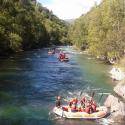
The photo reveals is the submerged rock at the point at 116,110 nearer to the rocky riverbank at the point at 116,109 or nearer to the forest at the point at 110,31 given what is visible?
the rocky riverbank at the point at 116,109

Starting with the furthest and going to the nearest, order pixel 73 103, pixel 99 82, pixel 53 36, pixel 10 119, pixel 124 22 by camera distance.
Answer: pixel 53 36 < pixel 124 22 < pixel 99 82 < pixel 73 103 < pixel 10 119

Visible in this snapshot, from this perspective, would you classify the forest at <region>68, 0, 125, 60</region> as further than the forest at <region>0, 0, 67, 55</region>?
No

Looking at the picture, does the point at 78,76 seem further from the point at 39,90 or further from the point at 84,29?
the point at 84,29

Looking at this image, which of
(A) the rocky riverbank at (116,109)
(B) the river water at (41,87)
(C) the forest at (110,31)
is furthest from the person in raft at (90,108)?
(C) the forest at (110,31)

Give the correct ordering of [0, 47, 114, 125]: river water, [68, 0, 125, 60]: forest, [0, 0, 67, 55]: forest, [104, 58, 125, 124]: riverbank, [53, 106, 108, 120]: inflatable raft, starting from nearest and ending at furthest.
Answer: [0, 47, 114, 125]: river water, [53, 106, 108, 120]: inflatable raft, [104, 58, 125, 124]: riverbank, [68, 0, 125, 60]: forest, [0, 0, 67, 55]: forest

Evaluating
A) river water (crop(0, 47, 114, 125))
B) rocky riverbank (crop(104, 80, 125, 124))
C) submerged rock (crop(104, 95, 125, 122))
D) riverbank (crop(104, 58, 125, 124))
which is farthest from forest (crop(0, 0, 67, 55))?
submerged rock (crop(104, 95, 125, 122))

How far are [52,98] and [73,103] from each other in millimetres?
5693

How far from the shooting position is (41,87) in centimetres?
4838

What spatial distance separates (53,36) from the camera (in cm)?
17325

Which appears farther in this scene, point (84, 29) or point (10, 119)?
point (84, 29)

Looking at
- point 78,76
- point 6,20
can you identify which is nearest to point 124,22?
point 78,76

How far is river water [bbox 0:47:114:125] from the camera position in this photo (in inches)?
1363

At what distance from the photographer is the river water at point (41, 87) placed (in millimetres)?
34625

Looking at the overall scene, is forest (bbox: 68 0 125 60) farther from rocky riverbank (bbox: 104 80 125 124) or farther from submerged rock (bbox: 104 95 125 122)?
submerged rock (bbox: 104 95 125 122)
